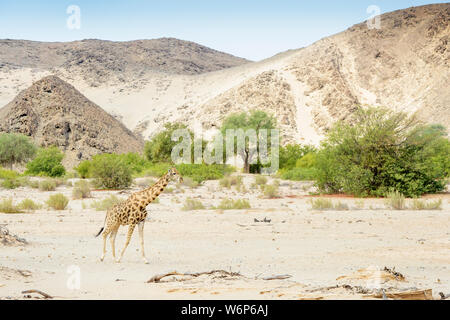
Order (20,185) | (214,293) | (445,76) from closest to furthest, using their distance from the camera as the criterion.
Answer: (214,293) < (20,185) < (445,76)

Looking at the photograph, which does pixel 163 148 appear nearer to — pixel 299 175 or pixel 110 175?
pixel 299 175

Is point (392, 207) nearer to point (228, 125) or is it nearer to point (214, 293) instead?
point (214, 293)

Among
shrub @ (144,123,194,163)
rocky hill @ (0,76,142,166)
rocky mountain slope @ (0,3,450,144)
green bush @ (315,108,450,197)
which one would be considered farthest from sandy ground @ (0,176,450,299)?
rocky mountain slope @ (0,3,450,144)

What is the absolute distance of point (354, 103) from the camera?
73.6 meters

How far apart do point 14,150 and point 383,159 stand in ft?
124

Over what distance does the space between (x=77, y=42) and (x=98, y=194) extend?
11209cm

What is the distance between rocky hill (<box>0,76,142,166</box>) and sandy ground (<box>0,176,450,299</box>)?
43007 mm

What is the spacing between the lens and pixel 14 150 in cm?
5234

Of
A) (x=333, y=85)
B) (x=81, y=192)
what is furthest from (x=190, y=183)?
(x=333, y=85)

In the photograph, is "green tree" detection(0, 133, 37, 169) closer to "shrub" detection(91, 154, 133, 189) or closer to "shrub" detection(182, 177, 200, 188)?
"shrub" detection(91, 154, 133, 189)

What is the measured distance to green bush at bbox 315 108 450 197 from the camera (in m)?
24.2

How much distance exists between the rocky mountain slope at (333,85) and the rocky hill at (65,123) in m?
12.8

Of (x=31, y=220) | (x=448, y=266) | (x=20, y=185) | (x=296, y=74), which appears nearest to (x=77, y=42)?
(x=296, y=74)

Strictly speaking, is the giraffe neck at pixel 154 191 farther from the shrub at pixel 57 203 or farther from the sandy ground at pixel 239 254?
the shrub at pixel 57 203
